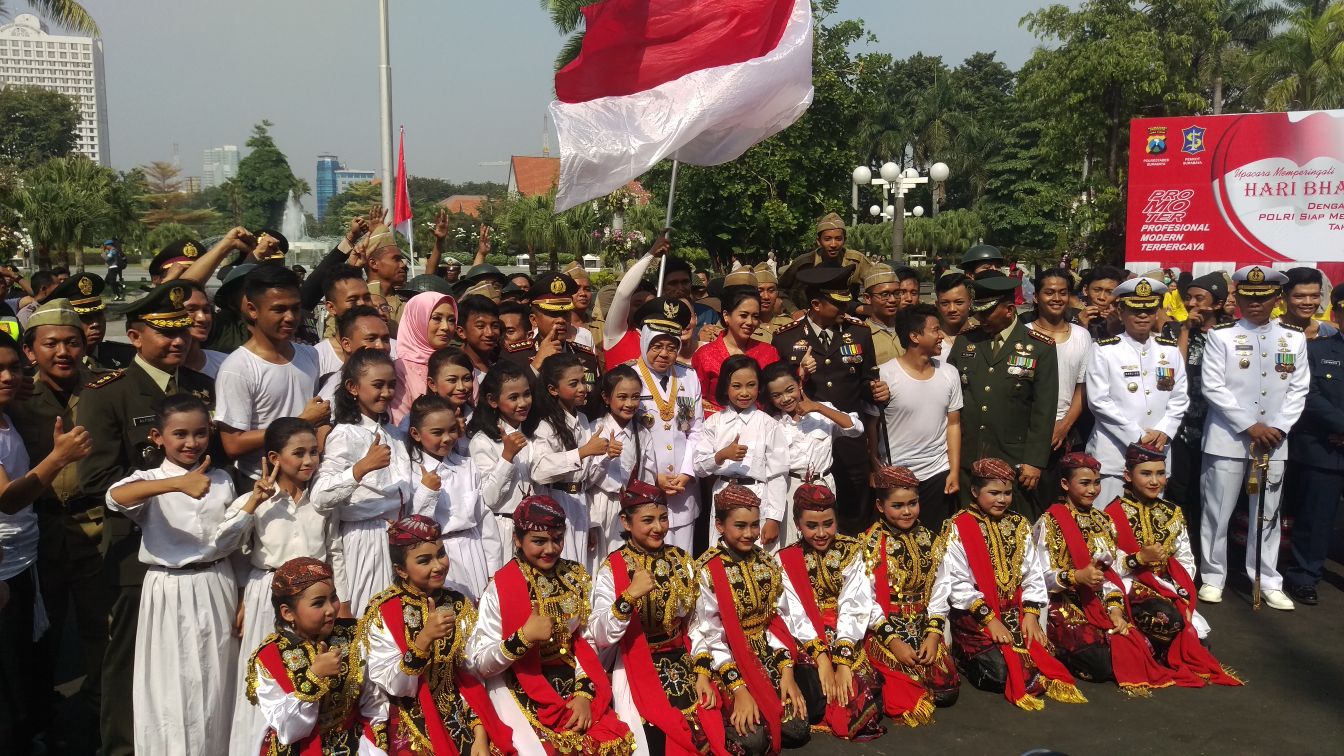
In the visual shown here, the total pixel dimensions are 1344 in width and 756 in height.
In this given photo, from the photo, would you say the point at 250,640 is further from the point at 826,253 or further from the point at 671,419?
the point at 826,253

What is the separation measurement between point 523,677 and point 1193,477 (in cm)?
558

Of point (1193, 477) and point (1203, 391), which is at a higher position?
point (1203, 391)

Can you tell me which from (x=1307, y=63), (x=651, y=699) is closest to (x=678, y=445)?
(x=651, y=699)

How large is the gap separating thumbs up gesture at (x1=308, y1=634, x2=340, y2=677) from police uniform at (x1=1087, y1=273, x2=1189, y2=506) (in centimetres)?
475

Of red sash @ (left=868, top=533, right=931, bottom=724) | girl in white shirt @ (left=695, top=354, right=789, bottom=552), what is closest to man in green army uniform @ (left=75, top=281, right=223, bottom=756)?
girl in white shirt @ (left=695, top=354, right=789, bottom=552)

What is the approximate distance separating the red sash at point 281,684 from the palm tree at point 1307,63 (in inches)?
1271

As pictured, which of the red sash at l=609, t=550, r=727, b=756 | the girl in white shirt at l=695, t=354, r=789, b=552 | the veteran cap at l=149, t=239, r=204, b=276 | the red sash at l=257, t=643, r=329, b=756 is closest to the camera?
the red sash at l=257, t=643, r=329, b=756

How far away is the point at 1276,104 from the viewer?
1202 inches

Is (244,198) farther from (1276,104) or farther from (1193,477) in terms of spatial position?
(1193,477)

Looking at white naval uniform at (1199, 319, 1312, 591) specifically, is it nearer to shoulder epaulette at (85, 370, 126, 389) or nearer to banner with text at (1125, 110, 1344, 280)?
shoulder epaulette at (85, 370, 126, 389)

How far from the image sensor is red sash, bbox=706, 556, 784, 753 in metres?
4.82

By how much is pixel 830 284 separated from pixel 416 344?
2.52 m

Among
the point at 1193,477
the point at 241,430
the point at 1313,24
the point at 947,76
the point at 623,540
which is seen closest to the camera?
the point at 241,430

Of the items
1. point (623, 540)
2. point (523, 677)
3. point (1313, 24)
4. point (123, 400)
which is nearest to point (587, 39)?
point (623, 540)
